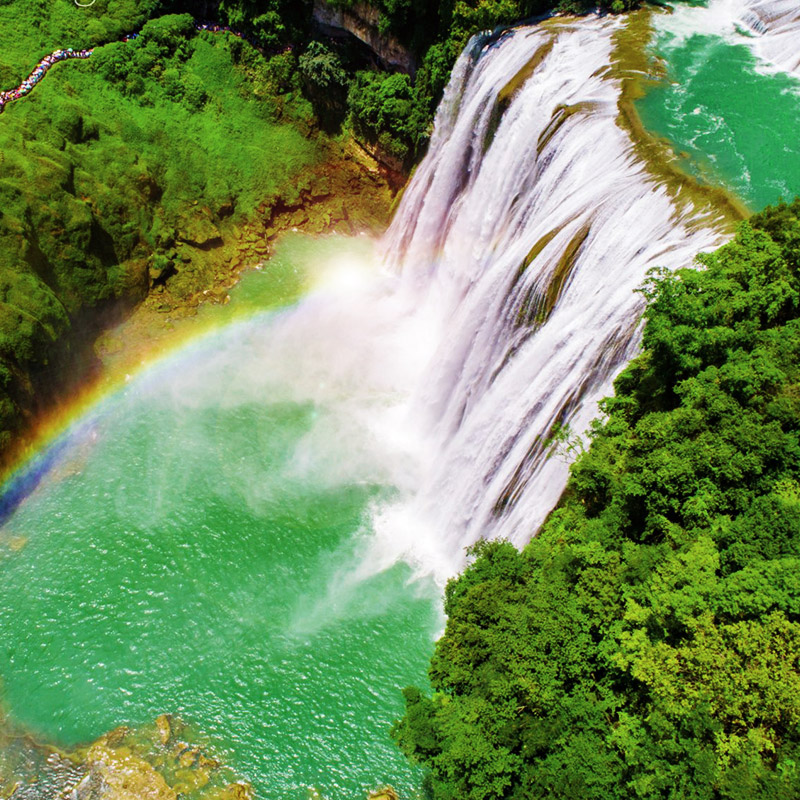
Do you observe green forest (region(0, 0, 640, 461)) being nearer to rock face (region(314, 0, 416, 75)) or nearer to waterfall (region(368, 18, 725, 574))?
rock face (region(314, 0, 416, 75))

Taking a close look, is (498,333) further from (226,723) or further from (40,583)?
(40,583)

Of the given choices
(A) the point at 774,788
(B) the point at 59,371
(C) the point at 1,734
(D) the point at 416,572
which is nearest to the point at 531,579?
(A) the point at 774,788

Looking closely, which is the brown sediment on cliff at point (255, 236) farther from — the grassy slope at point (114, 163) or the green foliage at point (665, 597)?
the green foliage at point (665, 597)

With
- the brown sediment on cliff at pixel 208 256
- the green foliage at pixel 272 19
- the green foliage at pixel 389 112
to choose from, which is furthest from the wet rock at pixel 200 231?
the green foliage at pixel 272 19

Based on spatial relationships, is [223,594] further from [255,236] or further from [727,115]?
[727,115]

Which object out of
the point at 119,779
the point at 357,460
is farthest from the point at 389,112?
the point at 119,779

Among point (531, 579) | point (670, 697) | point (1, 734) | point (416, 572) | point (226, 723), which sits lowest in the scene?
point (1, 734)

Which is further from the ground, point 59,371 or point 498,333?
point 498,333
